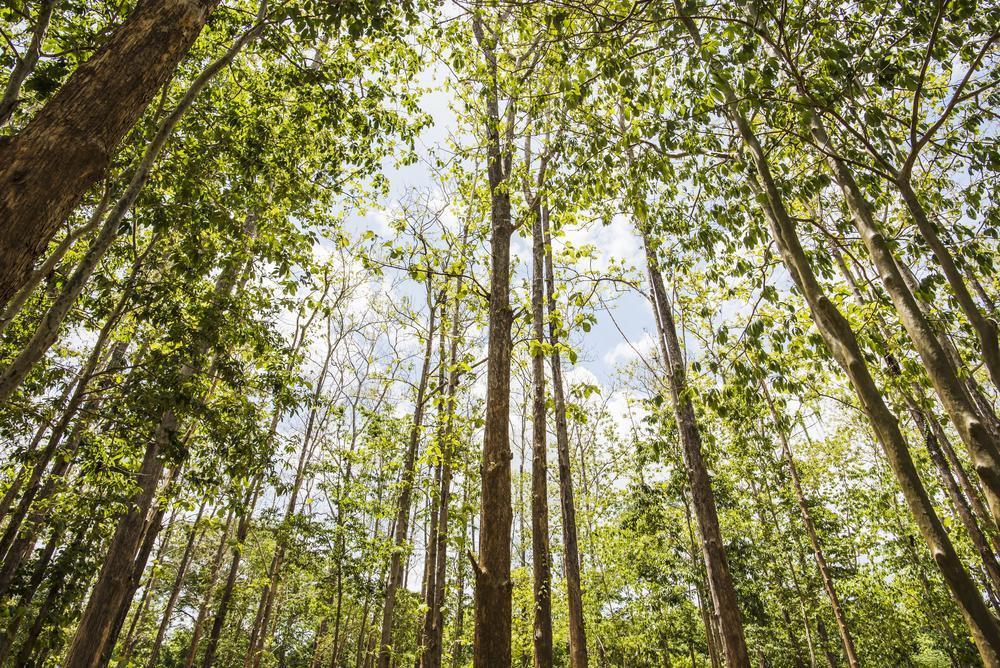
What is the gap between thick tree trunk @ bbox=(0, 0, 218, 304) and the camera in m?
2.09

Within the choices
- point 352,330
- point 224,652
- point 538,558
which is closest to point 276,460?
point 538,558

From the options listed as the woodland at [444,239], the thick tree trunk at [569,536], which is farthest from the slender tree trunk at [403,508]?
the thick tree trunk at [569,536]

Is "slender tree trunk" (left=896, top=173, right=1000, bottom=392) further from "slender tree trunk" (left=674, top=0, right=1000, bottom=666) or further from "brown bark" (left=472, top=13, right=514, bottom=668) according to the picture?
"brown bark" (left=472, top=13, right=514, bottom=668)

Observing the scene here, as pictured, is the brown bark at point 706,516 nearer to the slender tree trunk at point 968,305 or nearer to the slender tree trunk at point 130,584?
the slender tree trunk at point 968,305

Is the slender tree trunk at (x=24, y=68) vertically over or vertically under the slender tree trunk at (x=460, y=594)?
over

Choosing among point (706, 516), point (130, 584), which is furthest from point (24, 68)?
point (706, 516)

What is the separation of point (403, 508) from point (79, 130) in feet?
29.5

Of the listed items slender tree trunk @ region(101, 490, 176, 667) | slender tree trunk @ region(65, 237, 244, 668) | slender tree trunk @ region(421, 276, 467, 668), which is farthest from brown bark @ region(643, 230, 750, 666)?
slender tree trunk @ region(101, 490, 176, 667)

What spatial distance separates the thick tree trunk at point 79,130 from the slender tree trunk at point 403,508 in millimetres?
6855

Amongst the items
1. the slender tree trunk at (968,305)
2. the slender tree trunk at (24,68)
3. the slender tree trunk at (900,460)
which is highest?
the slender tree trunk at (24,68)

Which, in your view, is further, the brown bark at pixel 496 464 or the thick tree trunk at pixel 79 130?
the brown bark at pixel 496 464

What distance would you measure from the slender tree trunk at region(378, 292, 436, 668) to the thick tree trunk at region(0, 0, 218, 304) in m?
6.85

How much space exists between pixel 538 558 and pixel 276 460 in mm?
4500

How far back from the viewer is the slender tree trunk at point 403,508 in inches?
349
